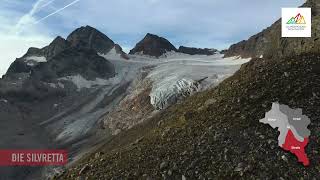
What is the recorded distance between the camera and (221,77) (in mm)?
142375

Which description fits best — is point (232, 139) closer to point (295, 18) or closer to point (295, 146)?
point (295, 146)

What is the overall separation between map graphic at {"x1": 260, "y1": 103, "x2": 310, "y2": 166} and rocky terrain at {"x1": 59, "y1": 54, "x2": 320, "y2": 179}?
0.44m

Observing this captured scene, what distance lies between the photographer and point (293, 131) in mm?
32969

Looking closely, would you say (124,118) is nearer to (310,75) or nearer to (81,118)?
(81,118)

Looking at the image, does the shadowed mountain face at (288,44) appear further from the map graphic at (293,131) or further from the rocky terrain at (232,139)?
the map graphic at (293,131)

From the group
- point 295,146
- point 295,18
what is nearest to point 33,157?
point 295,18

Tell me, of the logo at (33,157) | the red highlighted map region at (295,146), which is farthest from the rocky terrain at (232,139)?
the logo at (33,157)

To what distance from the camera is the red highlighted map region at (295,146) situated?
32688 millimetres

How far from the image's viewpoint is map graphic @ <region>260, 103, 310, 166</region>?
32.9 metres

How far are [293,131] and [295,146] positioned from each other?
0.85m

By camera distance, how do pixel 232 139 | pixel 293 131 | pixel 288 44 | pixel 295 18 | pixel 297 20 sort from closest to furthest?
pixel 293 131 → pixel 232 139 → pixel 295 18 → pixel 297 20 → pixel 288 44

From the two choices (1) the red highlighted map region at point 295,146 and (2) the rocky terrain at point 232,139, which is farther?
(2) the rocky terrain at point 232,139

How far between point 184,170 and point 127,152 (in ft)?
21.5

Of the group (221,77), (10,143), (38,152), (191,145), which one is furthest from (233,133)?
(10,143)
